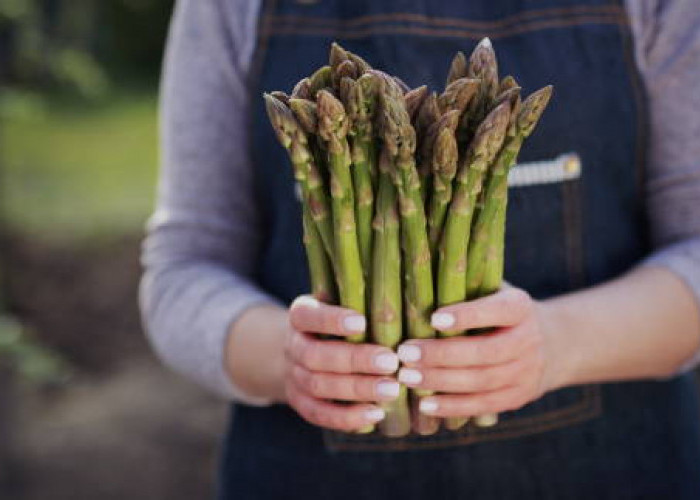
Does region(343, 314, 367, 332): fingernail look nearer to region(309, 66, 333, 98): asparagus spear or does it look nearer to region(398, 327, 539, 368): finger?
region(398, 327, 539, 368): finger

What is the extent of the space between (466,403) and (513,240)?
42 centimetres

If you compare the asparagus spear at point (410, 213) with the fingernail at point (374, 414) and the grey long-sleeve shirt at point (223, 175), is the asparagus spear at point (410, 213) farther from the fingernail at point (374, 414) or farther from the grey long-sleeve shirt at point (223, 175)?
the grey long-sleeve shirt at point (223, 175)

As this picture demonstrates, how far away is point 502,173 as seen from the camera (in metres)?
1.38

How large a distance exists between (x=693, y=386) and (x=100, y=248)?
5.01 m

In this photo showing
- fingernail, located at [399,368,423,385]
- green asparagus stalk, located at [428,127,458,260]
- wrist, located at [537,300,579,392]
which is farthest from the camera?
wrist, located at [537,300,579,392]

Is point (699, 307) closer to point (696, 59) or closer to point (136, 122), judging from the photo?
point (696, 59)

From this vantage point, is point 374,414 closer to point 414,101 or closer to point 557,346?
point 557,346

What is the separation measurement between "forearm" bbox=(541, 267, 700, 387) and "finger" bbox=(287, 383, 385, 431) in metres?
0.33

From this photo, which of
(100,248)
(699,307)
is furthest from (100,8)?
(699,307)

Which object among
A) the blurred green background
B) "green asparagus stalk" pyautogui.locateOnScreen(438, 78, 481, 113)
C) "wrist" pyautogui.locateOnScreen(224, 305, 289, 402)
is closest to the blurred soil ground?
→ the blurred green background

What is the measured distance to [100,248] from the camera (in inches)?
252

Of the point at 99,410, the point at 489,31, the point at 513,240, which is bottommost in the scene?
the point at 99,410

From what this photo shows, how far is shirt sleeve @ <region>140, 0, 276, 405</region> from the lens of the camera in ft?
5.82

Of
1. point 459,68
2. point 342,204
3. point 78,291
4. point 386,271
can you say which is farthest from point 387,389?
point 78,291
